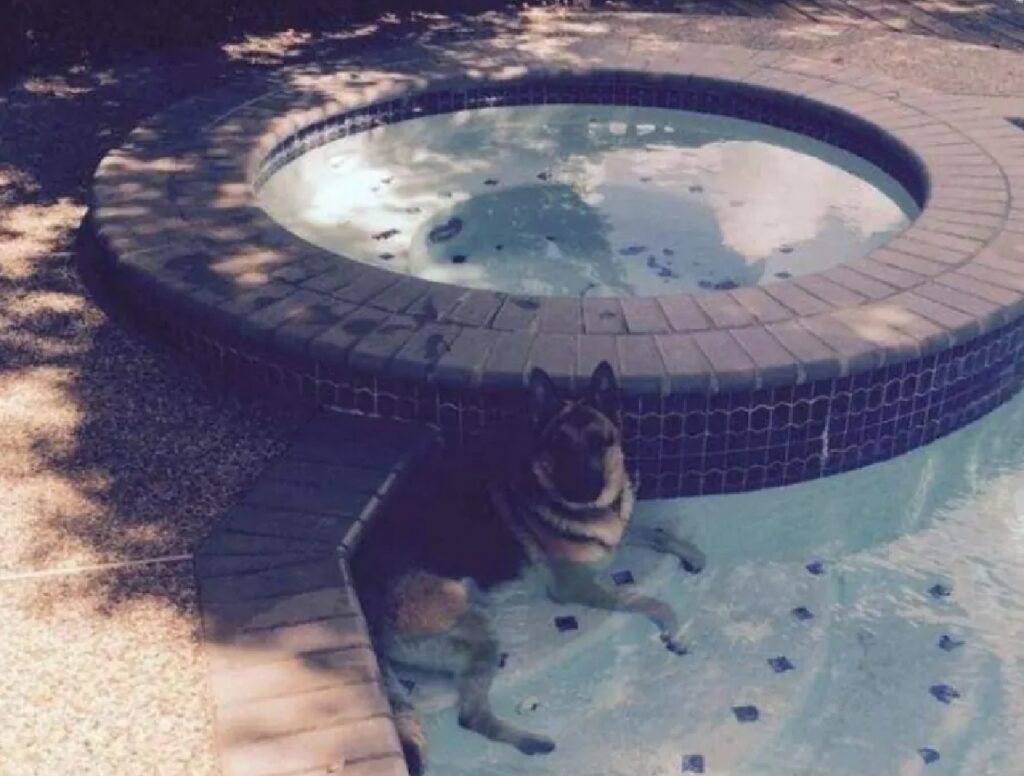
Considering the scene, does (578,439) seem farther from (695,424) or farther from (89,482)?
(89,482)

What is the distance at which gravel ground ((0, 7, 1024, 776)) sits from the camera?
3.65 m

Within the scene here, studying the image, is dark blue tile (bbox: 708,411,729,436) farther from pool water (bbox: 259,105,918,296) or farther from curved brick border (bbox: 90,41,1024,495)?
pool water (bbox: 259,105,918,296)

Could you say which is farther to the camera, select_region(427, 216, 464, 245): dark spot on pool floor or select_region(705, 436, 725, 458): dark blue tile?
select_region(427, 216, 464, 245): dark spot on pool floor

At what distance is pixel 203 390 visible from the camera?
545 centimetres

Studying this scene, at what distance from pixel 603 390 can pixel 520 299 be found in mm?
1074

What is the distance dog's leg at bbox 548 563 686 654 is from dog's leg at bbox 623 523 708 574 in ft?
1.08

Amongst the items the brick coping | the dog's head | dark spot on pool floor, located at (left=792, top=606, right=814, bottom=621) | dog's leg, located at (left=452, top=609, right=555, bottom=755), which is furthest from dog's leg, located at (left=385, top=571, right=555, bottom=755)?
dark spot on pool floor, located at (left=792, top=606, right=814, bottom=621)

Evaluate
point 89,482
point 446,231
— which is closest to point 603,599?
point 89,482

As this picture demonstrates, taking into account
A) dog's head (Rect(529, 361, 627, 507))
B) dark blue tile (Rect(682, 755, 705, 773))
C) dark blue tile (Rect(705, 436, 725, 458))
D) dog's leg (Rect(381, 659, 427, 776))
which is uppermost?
dog's head (Rect(529, 361, 627, 507))

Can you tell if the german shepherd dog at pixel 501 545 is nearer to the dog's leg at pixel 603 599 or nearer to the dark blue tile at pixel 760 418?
the dog's leg at pixel 603 599

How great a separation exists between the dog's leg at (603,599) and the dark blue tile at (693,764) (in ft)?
1.78

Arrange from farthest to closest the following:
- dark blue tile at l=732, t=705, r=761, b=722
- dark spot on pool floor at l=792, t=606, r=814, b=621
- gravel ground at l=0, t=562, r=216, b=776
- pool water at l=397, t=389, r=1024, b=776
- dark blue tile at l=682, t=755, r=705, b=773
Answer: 1. dark spot on pool floor at l=792, t=606, r=814, b=621
2. dark blue tile at l=732, t=705, r=761, b=722
3. pool water at l=397, t=389, r=1024, b=776
4. dark blue tile at l=682, t=755, r=705, b=773
5. gravel ground at l=0, t=562, r=216, b=776

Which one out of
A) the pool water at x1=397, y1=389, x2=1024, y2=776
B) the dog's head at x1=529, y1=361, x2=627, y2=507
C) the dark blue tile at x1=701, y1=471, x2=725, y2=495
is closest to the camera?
the pool water at x1=397, y1=389, x2=1024, y2=776

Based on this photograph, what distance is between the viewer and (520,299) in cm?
561
